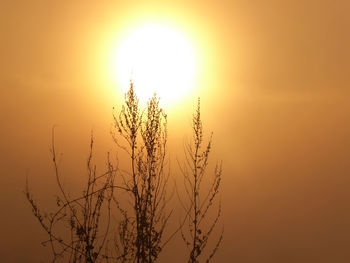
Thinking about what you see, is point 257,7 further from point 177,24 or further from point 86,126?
point 86,126

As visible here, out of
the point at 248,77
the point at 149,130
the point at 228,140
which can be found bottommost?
the point at 149,130

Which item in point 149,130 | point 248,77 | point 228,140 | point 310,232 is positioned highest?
point 248,77

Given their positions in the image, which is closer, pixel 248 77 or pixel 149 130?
pixel 149 130

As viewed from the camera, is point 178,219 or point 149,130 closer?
point 149,130

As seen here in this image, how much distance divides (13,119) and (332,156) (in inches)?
107

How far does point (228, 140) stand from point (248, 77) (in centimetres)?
59

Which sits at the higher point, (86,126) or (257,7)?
(257,7)

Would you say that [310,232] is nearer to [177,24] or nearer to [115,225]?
[115,225]

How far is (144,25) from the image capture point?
449 cm

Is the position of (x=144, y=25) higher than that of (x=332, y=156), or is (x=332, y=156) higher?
(x=144, y=25)

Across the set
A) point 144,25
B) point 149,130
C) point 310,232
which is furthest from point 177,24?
point 310,232

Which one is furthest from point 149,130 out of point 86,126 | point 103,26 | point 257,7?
point 257,7

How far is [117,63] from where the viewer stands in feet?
14.7

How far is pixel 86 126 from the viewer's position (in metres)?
Answer: 4.43
